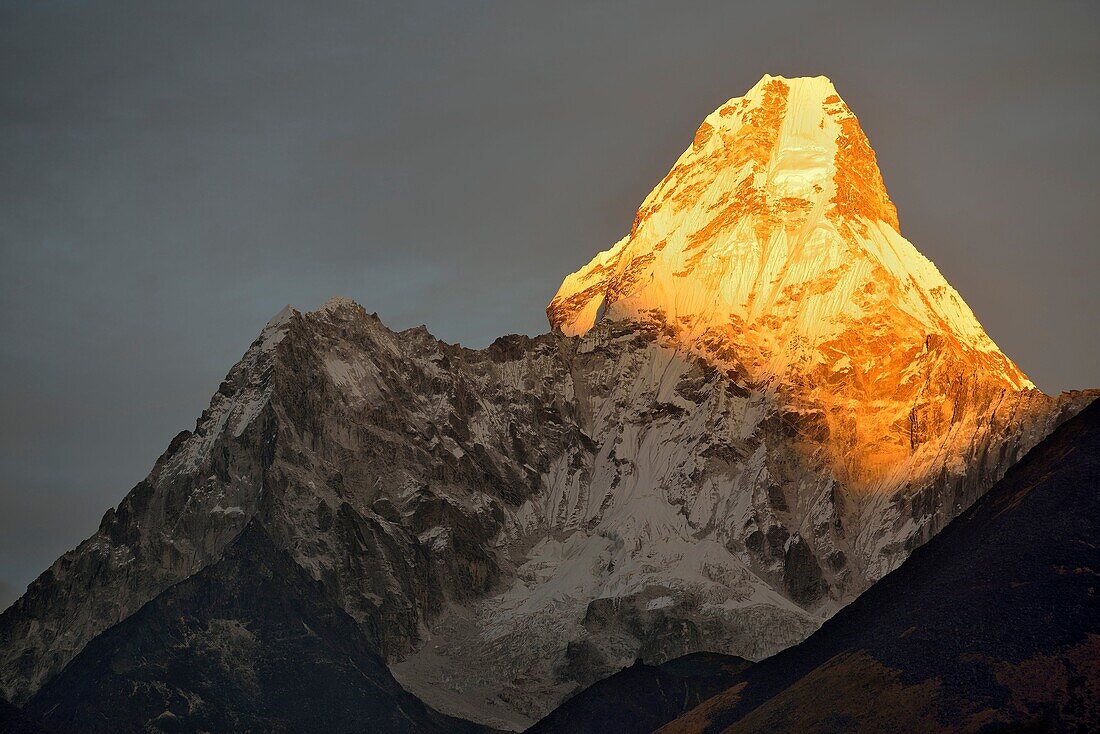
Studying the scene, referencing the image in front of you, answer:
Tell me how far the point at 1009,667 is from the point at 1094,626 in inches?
332

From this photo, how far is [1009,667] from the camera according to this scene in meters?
199

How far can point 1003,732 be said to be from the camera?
627 feet

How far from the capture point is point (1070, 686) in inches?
7598

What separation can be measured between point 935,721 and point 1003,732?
897 centimetres

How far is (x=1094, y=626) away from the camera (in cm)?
19900

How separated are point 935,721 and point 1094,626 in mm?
16631

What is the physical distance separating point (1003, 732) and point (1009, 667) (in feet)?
31.3

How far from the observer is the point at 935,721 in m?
199

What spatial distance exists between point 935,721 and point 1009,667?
27.1ft

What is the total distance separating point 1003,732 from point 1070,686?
7469mm
